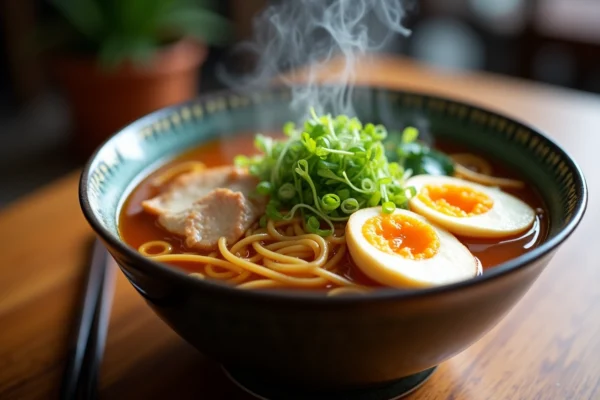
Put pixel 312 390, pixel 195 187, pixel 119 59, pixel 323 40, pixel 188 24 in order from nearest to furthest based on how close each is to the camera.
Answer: pixel 312 390
pixel 195 187
pixel 323 40
pixel 119 59
pixel 188 24

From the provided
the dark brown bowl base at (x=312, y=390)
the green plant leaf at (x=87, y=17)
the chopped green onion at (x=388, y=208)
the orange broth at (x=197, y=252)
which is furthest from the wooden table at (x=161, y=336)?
the green plant leaf at (x=87, y=17)

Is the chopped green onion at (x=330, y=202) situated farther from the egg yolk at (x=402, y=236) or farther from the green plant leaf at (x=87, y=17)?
the green plant leaf at (x=87, y=17)

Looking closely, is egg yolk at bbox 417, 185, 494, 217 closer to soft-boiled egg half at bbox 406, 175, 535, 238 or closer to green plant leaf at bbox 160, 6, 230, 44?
soft-boiled egg half at bbox 406, 175, 535, 238

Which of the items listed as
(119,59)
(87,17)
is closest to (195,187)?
(119,59)

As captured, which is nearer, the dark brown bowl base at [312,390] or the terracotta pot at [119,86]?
the dark brown bowl base at [312,390]

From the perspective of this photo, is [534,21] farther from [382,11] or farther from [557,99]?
[382,11]

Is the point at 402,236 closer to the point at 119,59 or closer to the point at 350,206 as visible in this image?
the point at 350,206

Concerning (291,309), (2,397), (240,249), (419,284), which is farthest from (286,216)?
(2,397)
